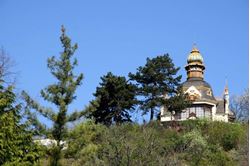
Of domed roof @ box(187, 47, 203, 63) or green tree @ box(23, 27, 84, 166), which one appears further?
domed roof @ box(187, 47, 203, 63)

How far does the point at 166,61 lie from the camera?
1457 inches

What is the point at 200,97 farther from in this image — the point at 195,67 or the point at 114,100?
the point at 114,100

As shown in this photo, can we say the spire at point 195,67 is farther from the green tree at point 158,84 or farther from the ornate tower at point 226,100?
the green tree at point 158,84

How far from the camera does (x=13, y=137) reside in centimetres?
1744

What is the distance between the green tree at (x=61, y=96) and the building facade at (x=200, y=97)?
2270cm

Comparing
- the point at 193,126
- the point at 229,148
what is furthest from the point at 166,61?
the point at 229,148

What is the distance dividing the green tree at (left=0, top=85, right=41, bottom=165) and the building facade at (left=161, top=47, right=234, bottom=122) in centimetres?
2338

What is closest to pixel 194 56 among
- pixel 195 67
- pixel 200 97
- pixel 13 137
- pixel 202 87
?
pixel 195 67

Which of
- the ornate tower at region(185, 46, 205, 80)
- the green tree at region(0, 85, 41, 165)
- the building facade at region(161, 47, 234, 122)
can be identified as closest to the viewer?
the green tree at region(0, 85, 41, 165)

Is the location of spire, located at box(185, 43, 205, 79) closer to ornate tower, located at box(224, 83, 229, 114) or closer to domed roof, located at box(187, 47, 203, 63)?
domed roof, located at box(187, 47, 203, 63)

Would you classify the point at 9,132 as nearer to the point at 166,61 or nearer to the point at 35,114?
the point at 35,114

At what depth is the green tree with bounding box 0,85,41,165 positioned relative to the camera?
1706 centimetres

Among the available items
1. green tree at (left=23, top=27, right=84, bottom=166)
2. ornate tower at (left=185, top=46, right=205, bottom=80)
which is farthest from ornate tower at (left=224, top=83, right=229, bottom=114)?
green tree at (left=23, top=27, right=84, bottom=166)

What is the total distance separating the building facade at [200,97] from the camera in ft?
143
